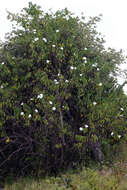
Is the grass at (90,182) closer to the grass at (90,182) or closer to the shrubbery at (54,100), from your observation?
the grass at (90,182)

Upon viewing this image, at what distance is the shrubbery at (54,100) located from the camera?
7379 mm

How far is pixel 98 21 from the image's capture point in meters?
9.86

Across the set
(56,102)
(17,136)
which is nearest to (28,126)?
(17,136)

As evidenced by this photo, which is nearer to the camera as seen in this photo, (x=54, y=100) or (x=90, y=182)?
(x=90, y=182)

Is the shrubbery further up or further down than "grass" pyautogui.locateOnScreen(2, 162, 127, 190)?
further up

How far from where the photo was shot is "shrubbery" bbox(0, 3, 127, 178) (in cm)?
738

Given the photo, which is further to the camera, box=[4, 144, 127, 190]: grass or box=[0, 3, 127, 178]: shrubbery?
box=[0, 3, 127, 178]: shrubbery

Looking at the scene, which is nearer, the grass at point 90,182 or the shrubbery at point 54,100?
the grass at point 90,182

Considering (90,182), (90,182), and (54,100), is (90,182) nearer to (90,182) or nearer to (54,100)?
(90,182)

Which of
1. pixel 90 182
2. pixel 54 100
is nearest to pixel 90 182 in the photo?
pixel 90 182

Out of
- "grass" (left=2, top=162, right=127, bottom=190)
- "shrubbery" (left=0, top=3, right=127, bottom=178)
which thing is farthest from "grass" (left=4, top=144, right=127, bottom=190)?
"shrubbery" (left=0, top=3, right=127, bottom=178)

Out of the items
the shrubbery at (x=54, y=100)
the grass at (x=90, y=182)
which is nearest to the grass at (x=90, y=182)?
the grass at (x=90, y=182)

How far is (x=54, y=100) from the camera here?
7.28m

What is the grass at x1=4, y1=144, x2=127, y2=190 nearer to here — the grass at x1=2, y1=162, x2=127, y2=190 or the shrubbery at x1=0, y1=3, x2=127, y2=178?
the grass at x1=2, y1=162, x2=127, y2=190
